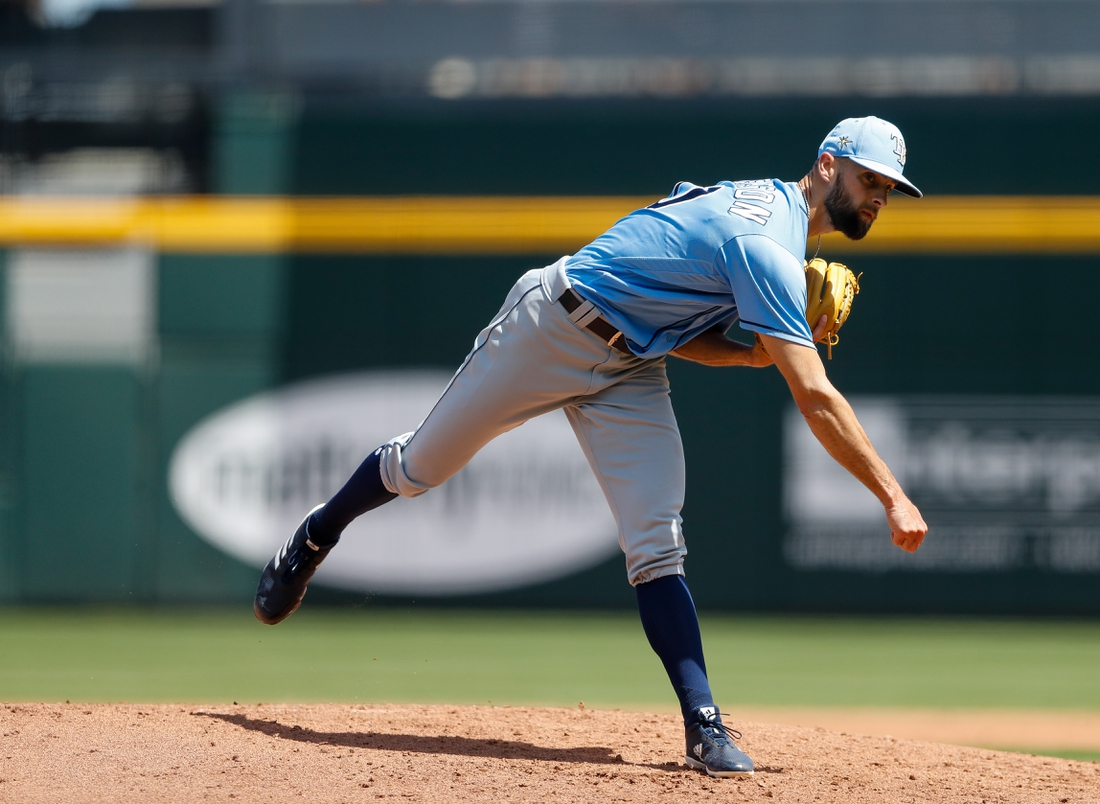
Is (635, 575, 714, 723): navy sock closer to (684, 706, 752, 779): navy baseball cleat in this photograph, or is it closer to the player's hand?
(684, 706, 752, 779): navy baseball cleat

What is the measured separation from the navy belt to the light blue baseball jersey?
0.02 metres

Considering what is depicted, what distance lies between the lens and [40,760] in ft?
10.1

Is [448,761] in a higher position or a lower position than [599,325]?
lower

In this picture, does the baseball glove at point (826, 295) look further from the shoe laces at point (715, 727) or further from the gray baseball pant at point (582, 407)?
the shoe laces at point (715, 727)

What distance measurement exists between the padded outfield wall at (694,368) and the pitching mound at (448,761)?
4134mm

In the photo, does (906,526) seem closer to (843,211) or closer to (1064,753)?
(843,211)

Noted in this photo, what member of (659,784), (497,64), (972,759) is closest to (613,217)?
(497,64)

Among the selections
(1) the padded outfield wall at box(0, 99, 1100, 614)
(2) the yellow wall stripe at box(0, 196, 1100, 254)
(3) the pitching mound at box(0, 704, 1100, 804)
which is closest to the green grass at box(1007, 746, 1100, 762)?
(3) the pitching mound at box(0, 704, 1100, 804)

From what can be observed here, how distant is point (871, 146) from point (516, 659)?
4.11m

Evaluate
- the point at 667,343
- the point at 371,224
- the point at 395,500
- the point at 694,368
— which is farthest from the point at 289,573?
the point at 371,224

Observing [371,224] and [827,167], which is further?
[371,224]

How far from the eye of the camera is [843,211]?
3137 mm

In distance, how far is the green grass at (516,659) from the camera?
18.3 ft

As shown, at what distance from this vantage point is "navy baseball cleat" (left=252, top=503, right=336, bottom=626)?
3.61m
